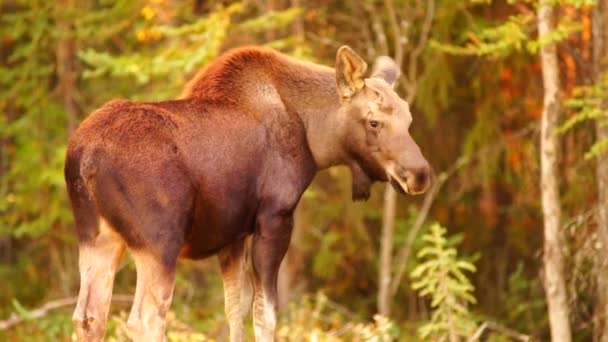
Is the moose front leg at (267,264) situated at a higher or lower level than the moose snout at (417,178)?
lower

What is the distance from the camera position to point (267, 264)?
762cm

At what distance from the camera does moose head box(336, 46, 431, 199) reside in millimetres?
7434

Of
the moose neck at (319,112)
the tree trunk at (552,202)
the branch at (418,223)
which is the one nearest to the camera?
the moose neck at (319,112)

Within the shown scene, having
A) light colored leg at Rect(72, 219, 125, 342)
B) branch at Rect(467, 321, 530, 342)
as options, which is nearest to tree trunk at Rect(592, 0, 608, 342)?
branch at Rect(467, 321, 530, 342)

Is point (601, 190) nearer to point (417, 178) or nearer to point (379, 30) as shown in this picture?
point (417, 178)

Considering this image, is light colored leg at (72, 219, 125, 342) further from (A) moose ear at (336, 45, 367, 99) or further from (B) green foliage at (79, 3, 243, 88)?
(B) green foliage at (79, 3, 243, 88)

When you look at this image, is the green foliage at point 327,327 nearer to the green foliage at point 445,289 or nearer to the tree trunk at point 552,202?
the green foliage at point 445,289

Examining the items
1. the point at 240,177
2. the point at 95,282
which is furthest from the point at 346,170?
the point at 95,282

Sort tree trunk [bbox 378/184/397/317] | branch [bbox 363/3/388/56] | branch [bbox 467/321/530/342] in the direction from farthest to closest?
1. branch [bbox 363/3/388/56]
2. tree trunk [bbox 378/184/397/317]
3. branch [bbox 467/321/530/342]

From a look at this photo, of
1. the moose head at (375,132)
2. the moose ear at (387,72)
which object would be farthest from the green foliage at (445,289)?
the moose head at (375,132)

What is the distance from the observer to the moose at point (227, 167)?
272 inches

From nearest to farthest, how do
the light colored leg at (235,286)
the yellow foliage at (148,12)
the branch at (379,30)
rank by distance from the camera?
the light colored leg at (235,286)
the yellow foliage at (148,12)
the branch at (379,30)

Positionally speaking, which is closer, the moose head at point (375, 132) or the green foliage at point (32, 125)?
the moose head at point (375, 132)

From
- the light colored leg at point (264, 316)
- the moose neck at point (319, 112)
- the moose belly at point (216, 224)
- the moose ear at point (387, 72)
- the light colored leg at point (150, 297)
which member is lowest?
the light colored leg at point (264, 316)
